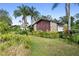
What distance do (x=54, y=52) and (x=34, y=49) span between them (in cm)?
23

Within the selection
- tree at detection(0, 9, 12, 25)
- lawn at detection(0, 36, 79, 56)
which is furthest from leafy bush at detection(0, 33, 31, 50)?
tree at detection(0, 9, 12, 25)

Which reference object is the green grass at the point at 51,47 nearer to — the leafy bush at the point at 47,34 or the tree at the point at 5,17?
the leafy bush at the point at 47,34

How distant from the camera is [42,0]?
4.25m

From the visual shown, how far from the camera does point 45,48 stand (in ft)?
14.0

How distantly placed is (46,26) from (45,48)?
0.26m

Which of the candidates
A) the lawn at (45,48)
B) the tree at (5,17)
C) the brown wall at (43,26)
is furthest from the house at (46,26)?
the tree at (5,17)

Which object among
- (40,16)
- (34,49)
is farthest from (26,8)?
(34,49)

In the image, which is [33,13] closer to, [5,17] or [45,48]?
[5,17]

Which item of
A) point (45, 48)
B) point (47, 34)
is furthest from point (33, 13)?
point (45, 48)

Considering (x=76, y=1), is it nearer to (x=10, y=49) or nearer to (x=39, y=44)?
(x=39, y=44)

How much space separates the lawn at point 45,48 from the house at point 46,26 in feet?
0.38

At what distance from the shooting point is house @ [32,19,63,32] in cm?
429

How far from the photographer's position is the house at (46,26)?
4289 mm

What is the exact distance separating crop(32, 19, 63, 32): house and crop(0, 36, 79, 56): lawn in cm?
12
